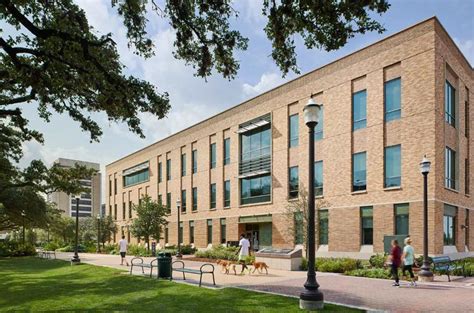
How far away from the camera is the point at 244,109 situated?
126ft

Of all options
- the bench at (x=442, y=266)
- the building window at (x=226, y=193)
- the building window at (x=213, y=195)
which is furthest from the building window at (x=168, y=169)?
the bench at (x=442, y=266)

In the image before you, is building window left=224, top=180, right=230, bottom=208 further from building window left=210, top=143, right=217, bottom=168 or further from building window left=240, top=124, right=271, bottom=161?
building window left=240, top=124, right=271, bottom=161

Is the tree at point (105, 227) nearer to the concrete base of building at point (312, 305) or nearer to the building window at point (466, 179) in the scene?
the building window at point (466, 179)

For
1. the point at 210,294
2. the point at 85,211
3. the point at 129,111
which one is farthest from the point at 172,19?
the point at 85,211

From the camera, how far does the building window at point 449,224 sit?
2450 centimetres

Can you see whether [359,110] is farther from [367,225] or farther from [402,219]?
[402,219]

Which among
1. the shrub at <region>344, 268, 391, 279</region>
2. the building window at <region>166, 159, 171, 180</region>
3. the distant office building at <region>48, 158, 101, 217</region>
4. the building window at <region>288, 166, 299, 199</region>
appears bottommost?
the distant office building at <region>48, 158, 101, 217</region>

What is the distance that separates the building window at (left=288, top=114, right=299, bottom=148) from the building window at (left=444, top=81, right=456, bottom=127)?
10.4 meters

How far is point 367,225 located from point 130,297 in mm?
16597

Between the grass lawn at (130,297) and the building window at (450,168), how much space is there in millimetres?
16929

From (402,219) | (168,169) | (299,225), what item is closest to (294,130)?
(299,225)

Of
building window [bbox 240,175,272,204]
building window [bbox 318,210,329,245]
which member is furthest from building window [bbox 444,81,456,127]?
building window [bbox 240,175,272,204]

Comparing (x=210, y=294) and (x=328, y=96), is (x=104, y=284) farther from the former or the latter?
(x=328, y=96)

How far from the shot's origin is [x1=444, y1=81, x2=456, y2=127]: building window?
25203 mm
